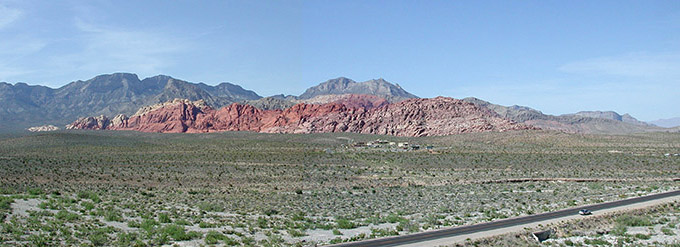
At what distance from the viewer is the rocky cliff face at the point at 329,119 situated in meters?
111

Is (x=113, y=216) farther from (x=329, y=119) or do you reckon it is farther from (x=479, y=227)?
(x=329, y=119)

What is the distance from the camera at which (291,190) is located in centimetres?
3625

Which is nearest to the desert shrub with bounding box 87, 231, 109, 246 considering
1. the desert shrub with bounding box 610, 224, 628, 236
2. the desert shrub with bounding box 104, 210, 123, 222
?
the desert shrub with bounding box 104, 210, 123, 222

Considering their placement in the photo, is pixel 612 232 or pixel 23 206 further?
pixel 23 206

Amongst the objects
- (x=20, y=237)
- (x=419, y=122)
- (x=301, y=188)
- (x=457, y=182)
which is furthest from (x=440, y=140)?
(x=20, y=237)

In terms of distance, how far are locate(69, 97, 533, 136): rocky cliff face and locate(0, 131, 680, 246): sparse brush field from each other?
3954 centimetres

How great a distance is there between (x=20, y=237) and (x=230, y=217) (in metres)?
8.41

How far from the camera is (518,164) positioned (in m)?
53.0

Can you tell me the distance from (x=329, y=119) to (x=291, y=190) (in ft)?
309

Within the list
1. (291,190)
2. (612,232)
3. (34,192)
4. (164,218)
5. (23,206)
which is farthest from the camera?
(291,190)

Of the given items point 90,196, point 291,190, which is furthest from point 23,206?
point 291,190

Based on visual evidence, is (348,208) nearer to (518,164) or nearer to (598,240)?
(598,240)

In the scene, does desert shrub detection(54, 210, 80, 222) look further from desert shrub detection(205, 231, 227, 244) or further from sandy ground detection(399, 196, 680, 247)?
sandy ground detection(399, 196, 680, 247)

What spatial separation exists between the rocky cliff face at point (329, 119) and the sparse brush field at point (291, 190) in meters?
39.5
